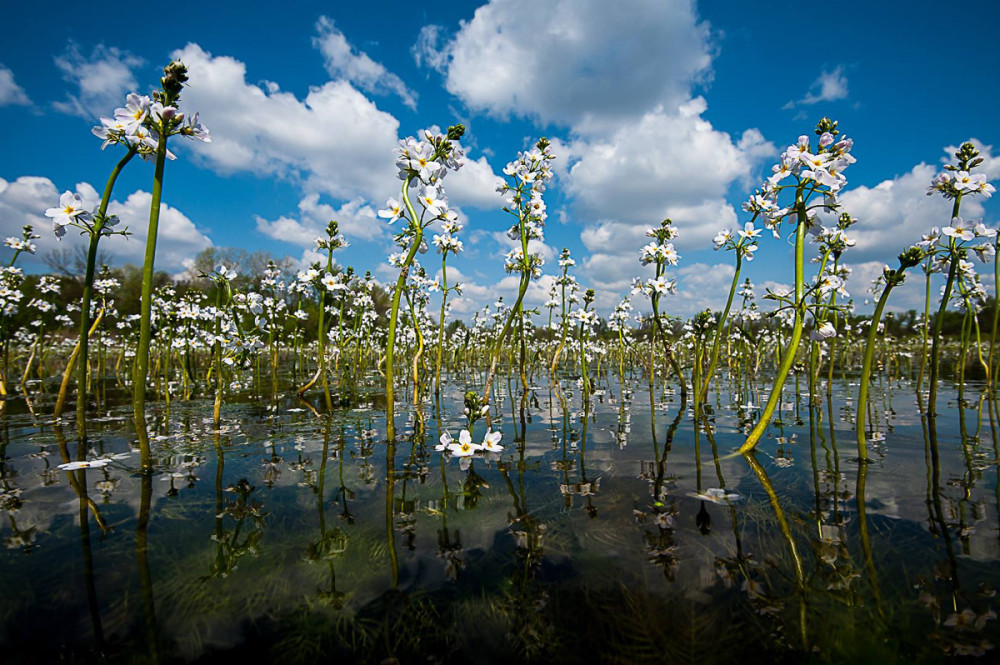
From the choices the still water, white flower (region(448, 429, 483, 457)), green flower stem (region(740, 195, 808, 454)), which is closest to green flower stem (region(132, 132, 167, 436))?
the still water

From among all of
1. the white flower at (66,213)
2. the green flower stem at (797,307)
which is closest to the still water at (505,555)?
the green flower stem at (797,307)

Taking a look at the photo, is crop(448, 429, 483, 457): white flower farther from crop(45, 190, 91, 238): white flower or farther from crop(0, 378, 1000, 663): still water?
crop(45, 190, 91, 238): white flower

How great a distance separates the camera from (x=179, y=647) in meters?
1.51

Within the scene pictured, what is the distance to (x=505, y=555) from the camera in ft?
6.98

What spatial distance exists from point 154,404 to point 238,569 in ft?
23.5

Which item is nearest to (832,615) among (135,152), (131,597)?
(131,597)

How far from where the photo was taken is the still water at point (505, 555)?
153cm

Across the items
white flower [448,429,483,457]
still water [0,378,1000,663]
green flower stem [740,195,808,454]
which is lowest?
still water [0,378,1000,663]

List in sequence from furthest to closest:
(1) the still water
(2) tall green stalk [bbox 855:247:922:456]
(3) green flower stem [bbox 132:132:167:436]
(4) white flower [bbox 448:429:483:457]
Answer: (4) white flower [bbox 448:429:483:457] < (2) tall green stalk [bbox 855:247:922:456] < (3) green flower stem [bbox 132:132:167:436] < (1) the still water

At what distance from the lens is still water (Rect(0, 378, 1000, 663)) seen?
1.53 meters

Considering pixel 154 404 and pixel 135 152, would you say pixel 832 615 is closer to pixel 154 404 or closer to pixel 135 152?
pixel 135 152

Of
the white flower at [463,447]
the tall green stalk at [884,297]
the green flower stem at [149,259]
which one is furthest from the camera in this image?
the white flower at [463,447]

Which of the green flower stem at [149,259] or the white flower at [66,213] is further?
the white flower at [66,213]

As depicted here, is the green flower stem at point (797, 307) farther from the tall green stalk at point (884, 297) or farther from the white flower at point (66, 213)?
the white flower at point (66, 213)
